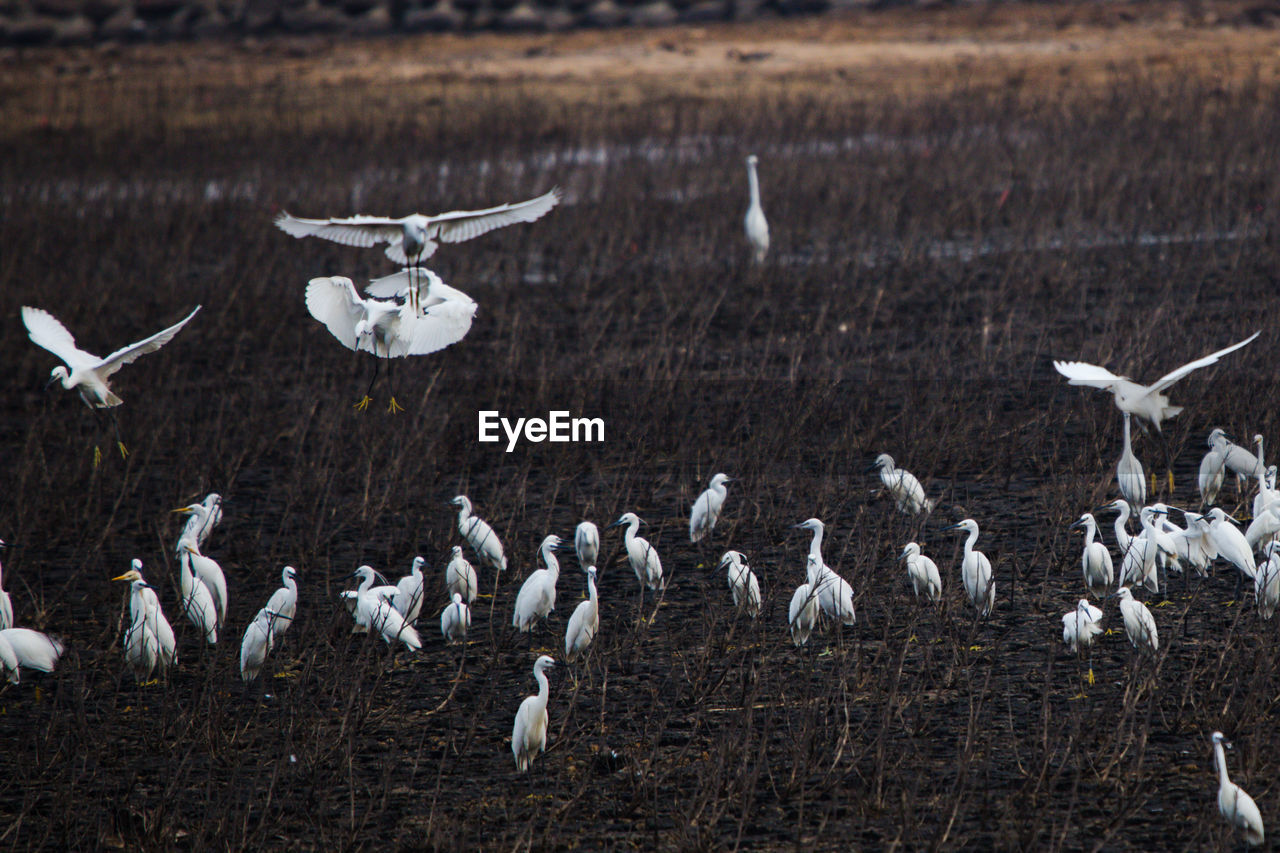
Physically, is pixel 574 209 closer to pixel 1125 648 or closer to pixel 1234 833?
pixel 1125 648

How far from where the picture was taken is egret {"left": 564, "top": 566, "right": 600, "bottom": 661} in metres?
5.16

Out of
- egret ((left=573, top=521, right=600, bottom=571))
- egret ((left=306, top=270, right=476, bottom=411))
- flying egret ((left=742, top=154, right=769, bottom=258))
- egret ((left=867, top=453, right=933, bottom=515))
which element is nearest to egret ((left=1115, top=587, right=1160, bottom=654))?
egret ((left=867, top=453, right=933, bottom=515))

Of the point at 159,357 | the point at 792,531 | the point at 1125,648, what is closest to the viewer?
the point at 1125,648

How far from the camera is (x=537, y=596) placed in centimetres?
550

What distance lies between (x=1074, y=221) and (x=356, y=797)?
10879 mm

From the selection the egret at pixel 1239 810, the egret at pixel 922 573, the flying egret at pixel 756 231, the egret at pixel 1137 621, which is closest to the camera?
the egret at pixel 1239 810

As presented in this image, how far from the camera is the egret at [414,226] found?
18.5ft

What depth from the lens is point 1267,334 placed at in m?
8.73

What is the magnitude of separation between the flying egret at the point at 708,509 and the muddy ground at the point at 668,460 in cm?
17

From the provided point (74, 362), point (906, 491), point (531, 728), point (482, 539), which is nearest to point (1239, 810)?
point (531, 728)

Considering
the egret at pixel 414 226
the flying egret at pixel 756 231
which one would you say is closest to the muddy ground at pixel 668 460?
the flying egret at pixel 756 231

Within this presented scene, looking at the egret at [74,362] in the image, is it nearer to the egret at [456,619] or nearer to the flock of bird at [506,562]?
the flock of bird at [506,562]

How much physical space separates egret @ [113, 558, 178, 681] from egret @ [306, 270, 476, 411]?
4.20 ft

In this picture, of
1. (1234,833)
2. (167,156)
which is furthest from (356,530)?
(167,156)
